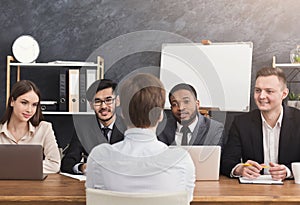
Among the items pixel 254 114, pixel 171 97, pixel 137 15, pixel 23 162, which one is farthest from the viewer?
pixel 137 15

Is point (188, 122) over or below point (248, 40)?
below

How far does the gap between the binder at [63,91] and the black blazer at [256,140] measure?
1.75m

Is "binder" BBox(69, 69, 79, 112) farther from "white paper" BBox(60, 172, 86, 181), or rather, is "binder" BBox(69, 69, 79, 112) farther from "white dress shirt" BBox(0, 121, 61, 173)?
"white paper" BBox(60, 172, 86, 181)

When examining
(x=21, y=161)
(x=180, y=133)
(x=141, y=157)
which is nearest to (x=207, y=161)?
(x=180, y=133)

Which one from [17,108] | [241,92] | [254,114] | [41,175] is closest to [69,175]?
[41,175]

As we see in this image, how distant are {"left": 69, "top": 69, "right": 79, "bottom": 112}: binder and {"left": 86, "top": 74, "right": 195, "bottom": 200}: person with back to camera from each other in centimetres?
227

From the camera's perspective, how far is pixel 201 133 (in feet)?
11.1

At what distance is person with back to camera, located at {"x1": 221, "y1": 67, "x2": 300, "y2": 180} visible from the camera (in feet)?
10.2

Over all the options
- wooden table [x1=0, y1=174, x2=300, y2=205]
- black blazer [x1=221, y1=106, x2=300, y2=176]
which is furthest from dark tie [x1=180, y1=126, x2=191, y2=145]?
wooden table [x1=0, y1=174, x2=300, y2=205]

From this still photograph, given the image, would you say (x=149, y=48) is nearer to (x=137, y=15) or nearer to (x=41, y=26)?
(x=137, y=15)

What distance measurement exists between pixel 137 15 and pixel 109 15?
25 centimetres

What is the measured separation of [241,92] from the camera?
172 inches

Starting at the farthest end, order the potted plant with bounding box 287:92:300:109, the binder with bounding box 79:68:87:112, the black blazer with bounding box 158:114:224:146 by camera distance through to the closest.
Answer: the binder with bounding box 79:68:87:112, the potted plant with bounding box 287:92:300:109, the black blazer with bounding box 158:114:224:146

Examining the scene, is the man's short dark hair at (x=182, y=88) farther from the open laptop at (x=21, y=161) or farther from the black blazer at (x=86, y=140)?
the open laptop at (x=21, y=161)
